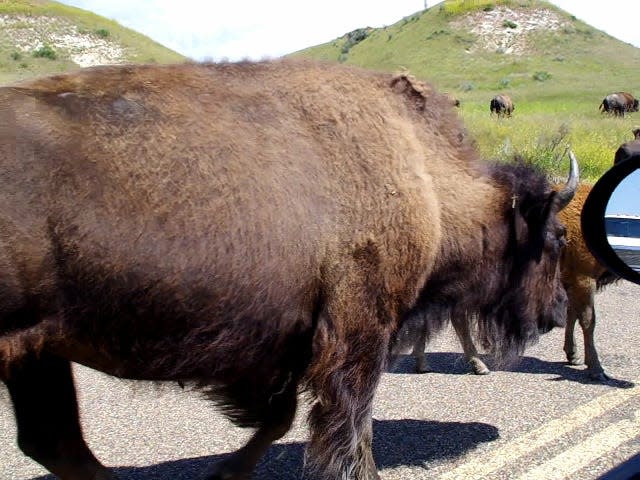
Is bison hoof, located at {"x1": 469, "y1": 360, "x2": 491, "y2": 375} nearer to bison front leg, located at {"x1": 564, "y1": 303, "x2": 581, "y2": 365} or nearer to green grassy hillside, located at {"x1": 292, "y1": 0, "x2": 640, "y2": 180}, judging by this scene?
bison front leg, located at {"x1": 564, "y1": 303, "x2": 581, "y2": 365}

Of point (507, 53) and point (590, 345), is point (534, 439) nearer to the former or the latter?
point (590, 345)

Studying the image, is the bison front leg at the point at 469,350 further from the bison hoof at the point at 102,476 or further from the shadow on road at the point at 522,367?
the bison hoof at the point at 102,476

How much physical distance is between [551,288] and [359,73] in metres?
1.84

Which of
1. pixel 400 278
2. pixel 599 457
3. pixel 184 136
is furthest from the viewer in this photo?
pixel 599 457

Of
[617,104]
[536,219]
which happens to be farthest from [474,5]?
[536,219]

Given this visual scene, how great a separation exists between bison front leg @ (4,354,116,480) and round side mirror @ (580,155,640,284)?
2.46 meters

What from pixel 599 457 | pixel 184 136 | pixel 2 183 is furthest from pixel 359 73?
pixel 599 457

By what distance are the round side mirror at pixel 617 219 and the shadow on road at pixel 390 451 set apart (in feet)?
5.19

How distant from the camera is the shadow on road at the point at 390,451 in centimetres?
463

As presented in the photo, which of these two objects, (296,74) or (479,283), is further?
(479,283)

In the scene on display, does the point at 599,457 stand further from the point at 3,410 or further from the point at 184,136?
the point at 3,410

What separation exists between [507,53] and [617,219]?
87.9m

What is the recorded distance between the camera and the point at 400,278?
397cm

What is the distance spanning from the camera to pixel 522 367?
679 cm
